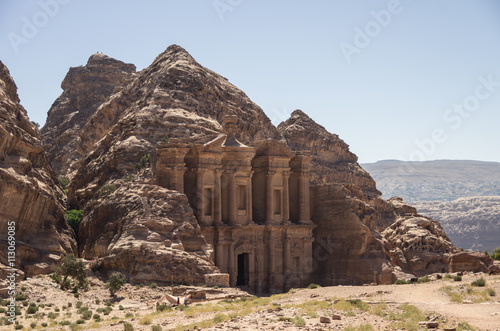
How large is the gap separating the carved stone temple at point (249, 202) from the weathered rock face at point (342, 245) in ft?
6.20

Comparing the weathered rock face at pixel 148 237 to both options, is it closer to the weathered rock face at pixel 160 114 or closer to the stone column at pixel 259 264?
the weathered rock face at pixel 160 114

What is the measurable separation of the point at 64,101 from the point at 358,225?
82.1 metres

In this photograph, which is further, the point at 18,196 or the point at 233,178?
the point at 233,178

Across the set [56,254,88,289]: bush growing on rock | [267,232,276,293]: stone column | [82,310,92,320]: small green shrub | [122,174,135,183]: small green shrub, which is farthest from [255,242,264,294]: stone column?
[82,310,92,320]: small green shrub

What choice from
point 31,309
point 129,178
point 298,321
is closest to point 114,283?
point 31,309

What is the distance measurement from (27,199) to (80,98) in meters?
80.2

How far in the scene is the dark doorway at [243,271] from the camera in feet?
205

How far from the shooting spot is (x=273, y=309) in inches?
1361

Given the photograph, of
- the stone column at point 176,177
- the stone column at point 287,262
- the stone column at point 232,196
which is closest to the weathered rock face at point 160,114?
the stone column at point 176,177

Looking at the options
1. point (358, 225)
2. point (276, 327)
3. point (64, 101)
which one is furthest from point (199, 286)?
point (64, 101)

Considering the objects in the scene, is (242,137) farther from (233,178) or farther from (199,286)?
(199,286)

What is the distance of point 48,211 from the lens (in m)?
50.5

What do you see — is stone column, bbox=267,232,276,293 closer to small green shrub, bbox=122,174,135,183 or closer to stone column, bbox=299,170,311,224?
stone column, bbox=299,170,311,224

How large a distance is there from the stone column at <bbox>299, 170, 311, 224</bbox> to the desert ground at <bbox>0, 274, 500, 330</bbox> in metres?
20.2
